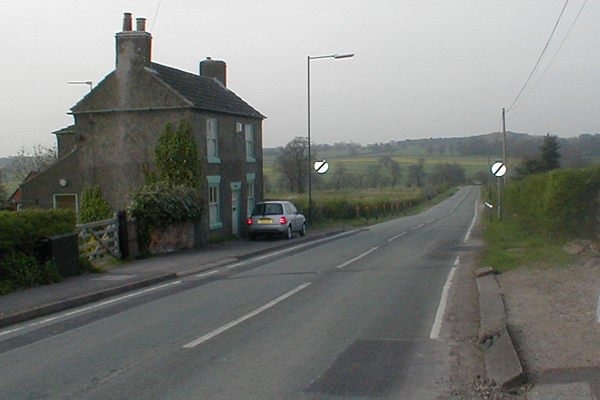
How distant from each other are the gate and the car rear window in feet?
32.0

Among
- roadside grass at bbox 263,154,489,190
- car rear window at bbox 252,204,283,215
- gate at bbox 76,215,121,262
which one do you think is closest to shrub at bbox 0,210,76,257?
gate at bbox 76,215,121,262

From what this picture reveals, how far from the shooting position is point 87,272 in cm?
2019

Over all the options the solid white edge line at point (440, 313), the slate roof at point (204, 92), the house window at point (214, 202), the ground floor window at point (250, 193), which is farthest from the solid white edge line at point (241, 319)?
A: the ground floor window at point (250, 193)

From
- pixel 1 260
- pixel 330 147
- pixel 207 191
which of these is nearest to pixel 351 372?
pixel 1 260

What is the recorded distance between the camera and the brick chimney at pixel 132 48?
98.1 ft

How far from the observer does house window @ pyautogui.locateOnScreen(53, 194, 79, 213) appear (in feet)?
106

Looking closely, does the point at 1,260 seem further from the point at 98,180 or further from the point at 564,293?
the point at 98,180

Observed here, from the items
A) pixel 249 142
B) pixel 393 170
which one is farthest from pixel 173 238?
pixel 393 170

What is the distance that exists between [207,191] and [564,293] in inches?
750

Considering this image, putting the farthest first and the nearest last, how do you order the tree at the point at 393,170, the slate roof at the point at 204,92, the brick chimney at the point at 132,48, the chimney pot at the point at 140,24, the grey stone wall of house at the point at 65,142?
the tree at the point at 393,170, the grey stone wall of house at the point at 65,142, the slate roof at the point at 204,92, the chimney pot at the point at 140,24, the brick chimney at the point at 132,48

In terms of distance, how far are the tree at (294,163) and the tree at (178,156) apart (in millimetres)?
47623

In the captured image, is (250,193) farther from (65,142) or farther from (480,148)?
(480,148)

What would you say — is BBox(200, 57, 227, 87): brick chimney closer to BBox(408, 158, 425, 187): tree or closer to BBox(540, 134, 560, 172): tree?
BBox(540, 134, 560, 172): tree

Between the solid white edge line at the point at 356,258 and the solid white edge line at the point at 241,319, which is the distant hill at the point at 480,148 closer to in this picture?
the solid white edge line at the point at 356,258
